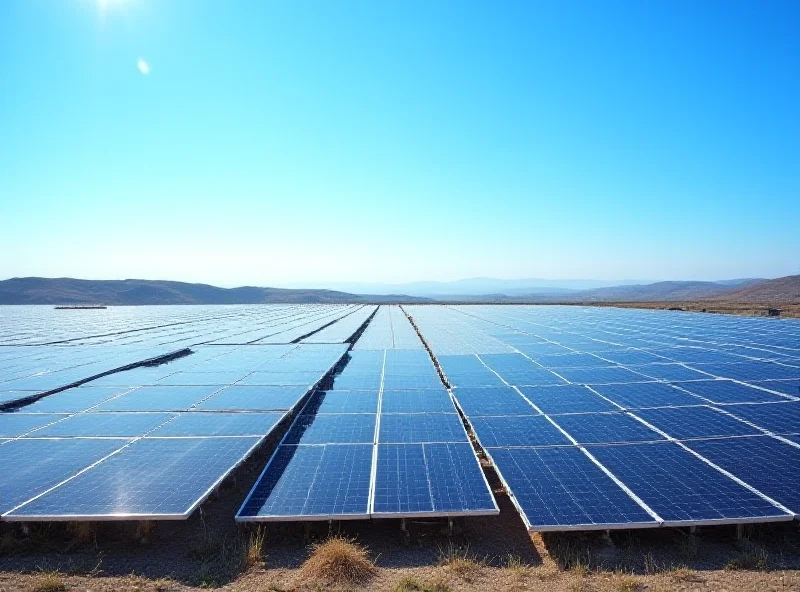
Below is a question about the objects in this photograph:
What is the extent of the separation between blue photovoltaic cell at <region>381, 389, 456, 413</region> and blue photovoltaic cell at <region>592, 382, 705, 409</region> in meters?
5.23

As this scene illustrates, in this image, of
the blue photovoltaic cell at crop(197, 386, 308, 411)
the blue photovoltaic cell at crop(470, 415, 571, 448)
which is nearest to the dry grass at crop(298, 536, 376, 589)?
the blue photovoltaic cell at crop(470, 415, 571, 448)

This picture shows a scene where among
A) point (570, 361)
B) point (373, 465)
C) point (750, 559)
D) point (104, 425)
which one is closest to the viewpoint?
point (750, 559)

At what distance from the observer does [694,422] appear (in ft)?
37.1

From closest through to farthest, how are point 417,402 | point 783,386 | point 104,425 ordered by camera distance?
point 104,425, point 417,402, point 783,386

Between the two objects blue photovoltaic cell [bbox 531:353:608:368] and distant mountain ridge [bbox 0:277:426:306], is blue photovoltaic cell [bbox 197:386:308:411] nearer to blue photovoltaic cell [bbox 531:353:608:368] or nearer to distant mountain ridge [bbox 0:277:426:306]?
blue photovoltaic cell [bbox 531:353:608:368]

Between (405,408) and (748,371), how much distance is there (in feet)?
45.8

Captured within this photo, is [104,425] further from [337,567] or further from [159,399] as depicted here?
[337,567]

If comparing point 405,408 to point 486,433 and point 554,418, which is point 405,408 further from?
point 554,418

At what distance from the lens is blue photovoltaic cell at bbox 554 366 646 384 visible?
629 inches

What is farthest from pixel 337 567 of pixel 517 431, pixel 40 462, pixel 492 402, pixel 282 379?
pixel 282 379

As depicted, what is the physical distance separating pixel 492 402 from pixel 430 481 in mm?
5552

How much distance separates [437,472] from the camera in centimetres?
879

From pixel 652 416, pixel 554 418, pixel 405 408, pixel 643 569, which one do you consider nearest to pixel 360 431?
pixel 405 408

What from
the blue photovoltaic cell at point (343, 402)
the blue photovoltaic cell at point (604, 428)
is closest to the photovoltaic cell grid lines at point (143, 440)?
the blue photovoltaic cell at point (343, 402)
